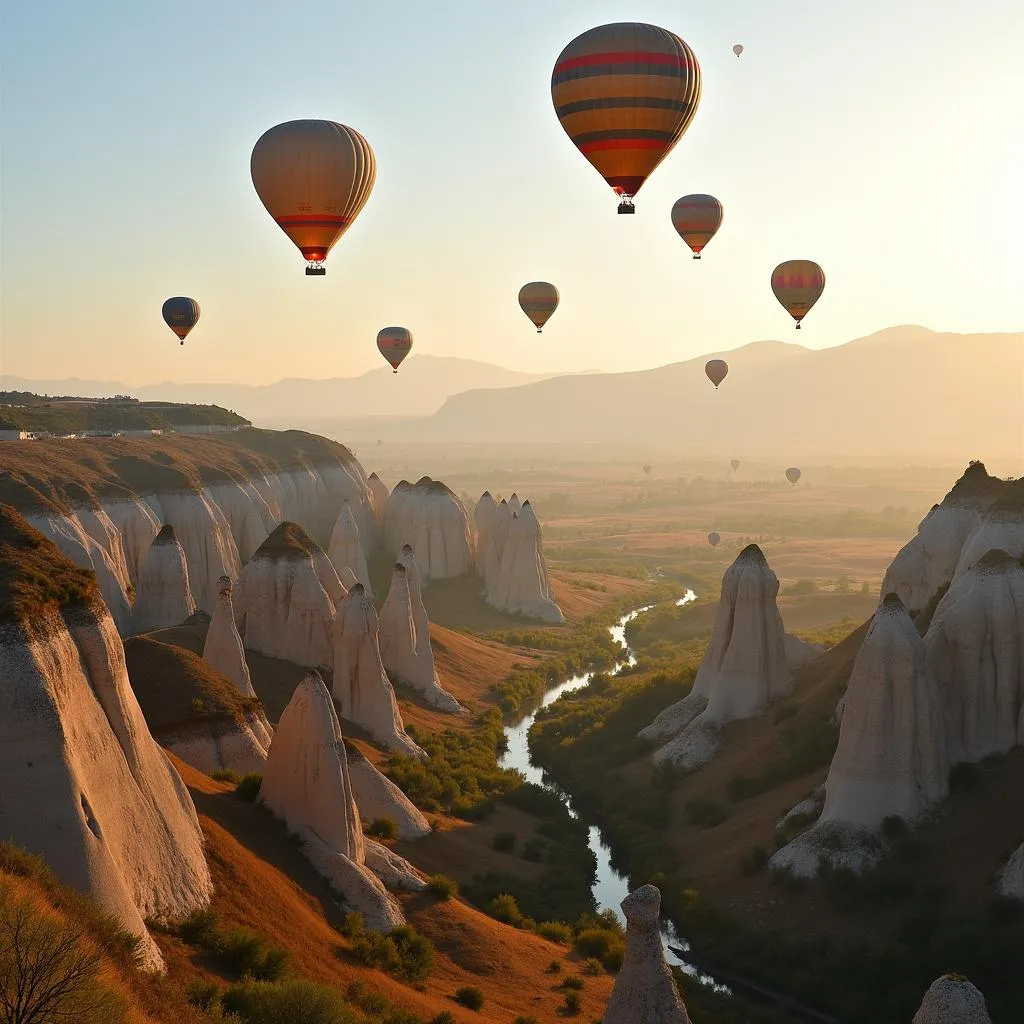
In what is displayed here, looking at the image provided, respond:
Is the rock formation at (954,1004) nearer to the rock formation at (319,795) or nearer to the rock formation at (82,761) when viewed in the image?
the rock formation at (319,795)

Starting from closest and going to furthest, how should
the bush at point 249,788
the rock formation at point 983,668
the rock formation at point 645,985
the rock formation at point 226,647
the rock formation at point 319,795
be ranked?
the rock formation at point 645,985 → the rock formation at point 319,795 → the bush at point 249,788 → the rock formation at point 983,668 → the rock formation at point 226,647

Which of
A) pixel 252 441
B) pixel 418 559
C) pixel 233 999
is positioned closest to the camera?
pixel 233 999

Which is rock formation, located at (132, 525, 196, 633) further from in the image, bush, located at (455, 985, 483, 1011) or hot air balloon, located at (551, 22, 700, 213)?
bush, located at (455, 985, 483, 1011)

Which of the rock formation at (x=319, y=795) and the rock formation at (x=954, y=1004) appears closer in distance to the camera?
the rock formation at (x=954, y=1004)

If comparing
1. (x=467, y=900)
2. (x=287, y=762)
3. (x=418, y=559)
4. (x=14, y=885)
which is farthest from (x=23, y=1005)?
(x=418, y=559)

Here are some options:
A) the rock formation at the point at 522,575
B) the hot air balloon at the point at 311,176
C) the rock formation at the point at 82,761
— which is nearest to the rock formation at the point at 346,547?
the rock formation at the point at 522,575

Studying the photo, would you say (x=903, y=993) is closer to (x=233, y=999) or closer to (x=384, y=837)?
(x=384, y=837)
